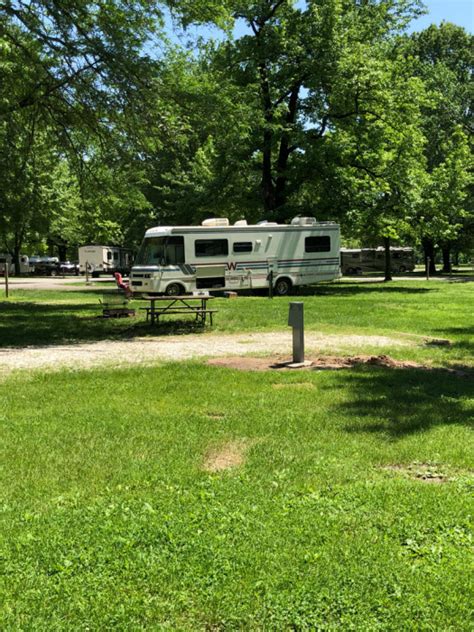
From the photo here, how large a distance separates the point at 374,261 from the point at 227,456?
52.4 metres

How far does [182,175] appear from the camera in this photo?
35.4 m

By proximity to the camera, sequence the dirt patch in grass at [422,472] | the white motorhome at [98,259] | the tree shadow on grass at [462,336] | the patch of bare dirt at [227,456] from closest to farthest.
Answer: the dirt patch in grass at [422,472]
the patch of bare dirt at [227,456]
the tree shadow on grass at [462,336]
the white motorhome at [98,259]

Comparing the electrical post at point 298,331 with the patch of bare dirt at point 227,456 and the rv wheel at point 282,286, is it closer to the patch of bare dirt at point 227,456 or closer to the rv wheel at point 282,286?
the patch of bare dirt at point 227,456

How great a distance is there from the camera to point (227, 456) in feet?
15.9

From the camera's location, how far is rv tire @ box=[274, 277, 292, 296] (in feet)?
81.0

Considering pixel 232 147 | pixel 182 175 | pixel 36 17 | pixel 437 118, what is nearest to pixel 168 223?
pixel 182 175

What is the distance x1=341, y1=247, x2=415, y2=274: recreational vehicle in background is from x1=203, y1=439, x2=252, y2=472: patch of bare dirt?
5047 centimetres

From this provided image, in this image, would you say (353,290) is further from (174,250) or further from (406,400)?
(406,400)

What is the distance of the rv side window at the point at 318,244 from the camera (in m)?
25.0

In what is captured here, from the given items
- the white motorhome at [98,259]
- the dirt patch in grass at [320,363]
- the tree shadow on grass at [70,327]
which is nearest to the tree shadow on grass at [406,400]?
the dirt patch in grass at [320,363]

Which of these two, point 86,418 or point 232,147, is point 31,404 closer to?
point 86,418

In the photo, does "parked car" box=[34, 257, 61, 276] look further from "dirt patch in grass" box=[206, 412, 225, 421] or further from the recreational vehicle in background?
"dirt patch in grass" box=[206, 412, 225, 421]

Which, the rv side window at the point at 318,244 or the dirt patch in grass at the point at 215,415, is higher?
the rv side window at the point at 318,244

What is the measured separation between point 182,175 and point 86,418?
30.9 meters
